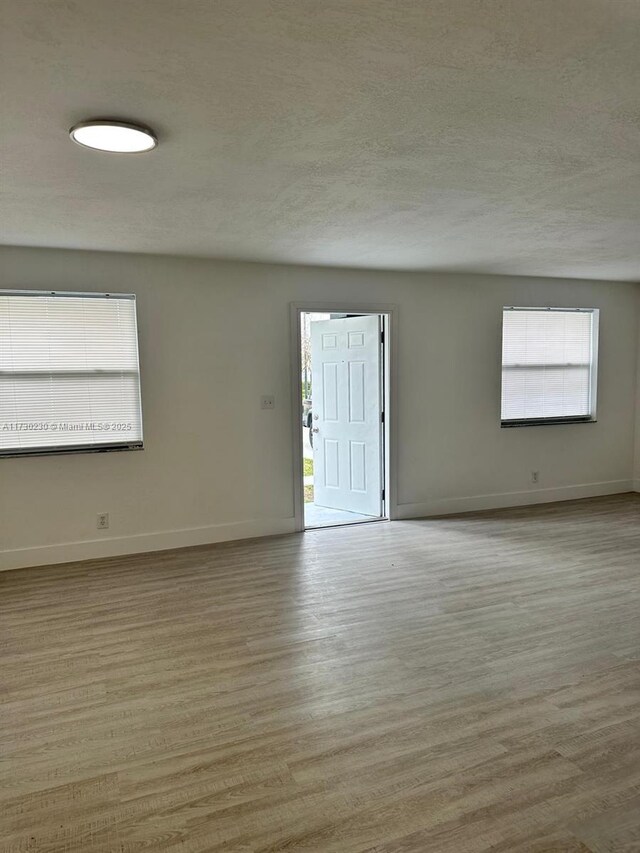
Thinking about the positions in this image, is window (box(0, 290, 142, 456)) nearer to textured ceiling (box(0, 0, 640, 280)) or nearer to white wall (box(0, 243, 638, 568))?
white wall (box(0, 243, 638, 568))

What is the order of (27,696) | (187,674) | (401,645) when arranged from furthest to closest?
(401,645)
(187,674)
(27,696)

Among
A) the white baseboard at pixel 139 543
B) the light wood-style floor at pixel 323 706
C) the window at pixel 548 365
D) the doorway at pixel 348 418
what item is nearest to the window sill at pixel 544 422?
the window at pixel 548 365

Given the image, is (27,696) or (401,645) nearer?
(27,696)

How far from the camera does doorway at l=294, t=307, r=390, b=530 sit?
17.4 ft

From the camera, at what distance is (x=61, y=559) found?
4.30 meters

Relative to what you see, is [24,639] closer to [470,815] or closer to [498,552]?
[470,815]

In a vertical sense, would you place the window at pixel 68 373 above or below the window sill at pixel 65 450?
above

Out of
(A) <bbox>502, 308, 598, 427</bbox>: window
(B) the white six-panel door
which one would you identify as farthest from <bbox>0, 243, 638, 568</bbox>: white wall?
(B) the white six-panel door

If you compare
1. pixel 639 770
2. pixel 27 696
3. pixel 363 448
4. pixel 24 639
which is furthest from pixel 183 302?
pixel 639 770

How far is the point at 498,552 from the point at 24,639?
11.1ft

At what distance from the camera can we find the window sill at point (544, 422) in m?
5.84

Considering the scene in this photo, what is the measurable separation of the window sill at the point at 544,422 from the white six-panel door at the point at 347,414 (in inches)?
58.5

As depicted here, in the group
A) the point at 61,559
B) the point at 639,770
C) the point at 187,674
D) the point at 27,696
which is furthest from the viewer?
the point at 61,559

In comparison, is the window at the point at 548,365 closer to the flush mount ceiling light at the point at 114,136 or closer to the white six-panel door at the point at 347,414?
the white six-panel door at the point at 347,414
